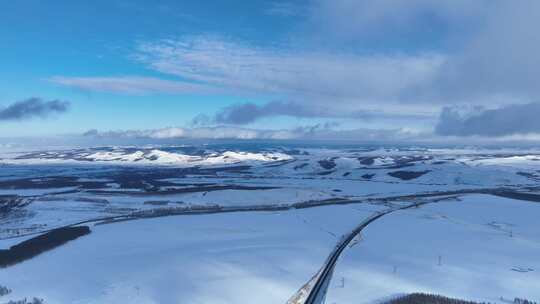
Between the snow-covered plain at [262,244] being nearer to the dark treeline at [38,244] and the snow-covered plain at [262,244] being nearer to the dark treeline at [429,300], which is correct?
the dark treeline at [429,300]

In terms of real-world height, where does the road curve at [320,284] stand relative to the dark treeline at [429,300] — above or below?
above

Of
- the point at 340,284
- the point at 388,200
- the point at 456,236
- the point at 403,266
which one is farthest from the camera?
the point at 388,200

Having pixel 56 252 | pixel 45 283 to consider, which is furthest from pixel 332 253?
pixel 56 252

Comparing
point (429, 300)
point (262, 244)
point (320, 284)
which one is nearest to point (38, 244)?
point (262, 244)

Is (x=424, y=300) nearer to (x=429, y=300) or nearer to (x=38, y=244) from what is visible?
(x=429, y=300)

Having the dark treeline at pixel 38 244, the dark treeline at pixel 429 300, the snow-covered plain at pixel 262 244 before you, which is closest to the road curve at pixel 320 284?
the snow-covered plain at pixel 262 244

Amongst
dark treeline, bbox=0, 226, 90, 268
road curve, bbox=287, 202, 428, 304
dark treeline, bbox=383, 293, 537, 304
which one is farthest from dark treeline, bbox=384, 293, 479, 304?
dark treeline, bbox=0, 226, 90, 268

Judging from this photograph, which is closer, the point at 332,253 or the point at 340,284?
the point at 340,284

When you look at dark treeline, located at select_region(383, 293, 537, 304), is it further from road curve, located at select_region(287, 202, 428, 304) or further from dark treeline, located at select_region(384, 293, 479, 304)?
road curve, located at select_region(287, 202, 428, 304)

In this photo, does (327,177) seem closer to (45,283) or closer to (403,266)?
(403,266)
